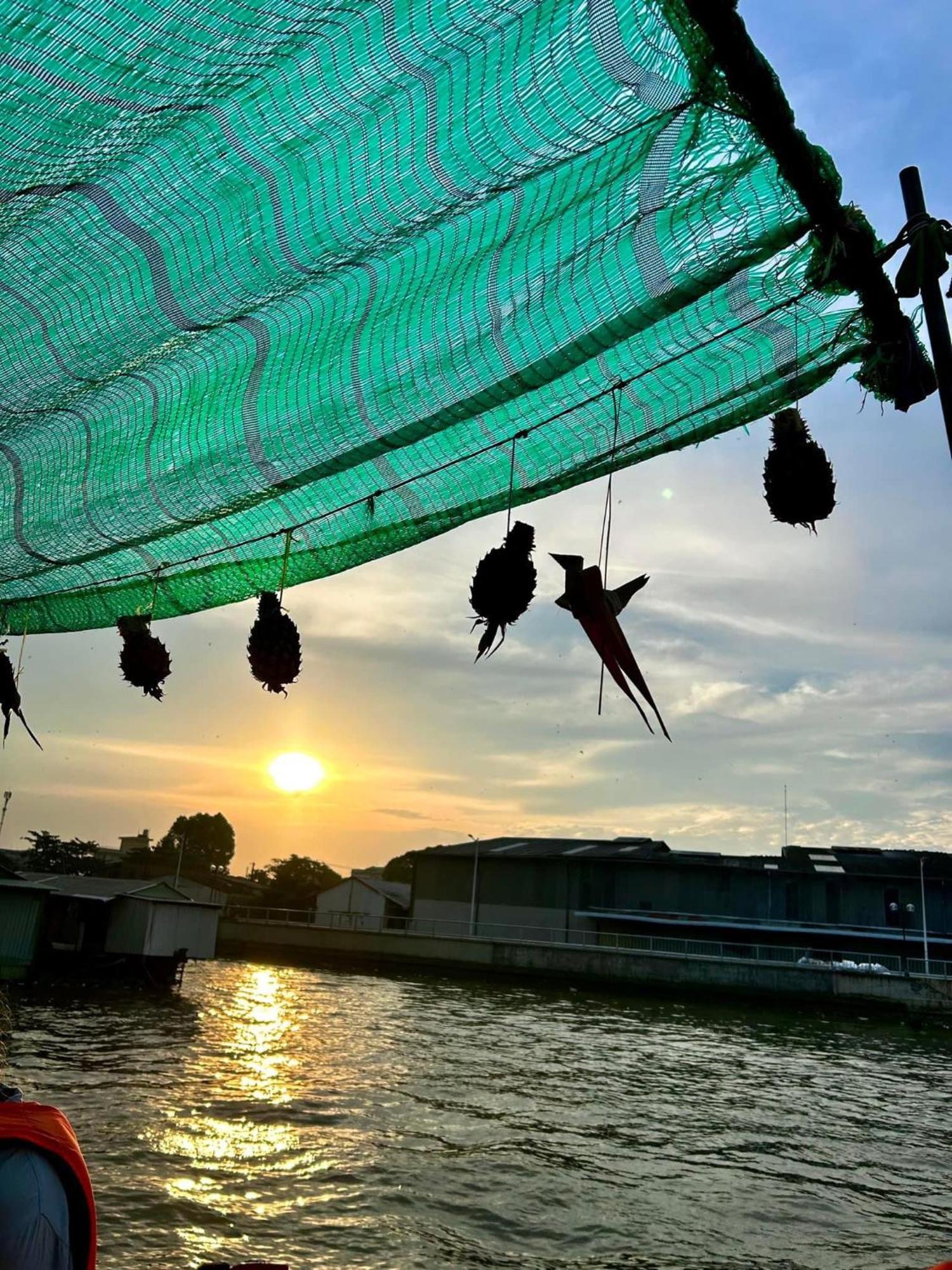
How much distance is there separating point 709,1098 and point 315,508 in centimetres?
1600

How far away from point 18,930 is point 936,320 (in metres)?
29.9

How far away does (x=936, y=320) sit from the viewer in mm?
2594

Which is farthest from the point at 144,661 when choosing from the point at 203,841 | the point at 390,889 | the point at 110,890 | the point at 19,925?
the point at 203,841

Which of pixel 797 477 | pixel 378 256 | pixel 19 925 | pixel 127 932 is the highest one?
pixel 378 256

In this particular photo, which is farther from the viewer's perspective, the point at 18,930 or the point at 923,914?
the point at 923,914

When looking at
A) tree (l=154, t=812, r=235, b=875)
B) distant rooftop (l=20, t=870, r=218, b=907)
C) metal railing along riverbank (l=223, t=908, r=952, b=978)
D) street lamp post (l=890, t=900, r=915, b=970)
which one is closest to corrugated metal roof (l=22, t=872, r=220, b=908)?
distant rooftop (l=20, t=870, r=218, b=907)

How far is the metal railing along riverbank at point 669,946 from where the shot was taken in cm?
3678

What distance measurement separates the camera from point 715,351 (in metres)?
3.70

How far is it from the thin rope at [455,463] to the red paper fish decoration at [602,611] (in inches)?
43.9

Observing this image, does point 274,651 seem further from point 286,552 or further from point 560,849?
point 560,849

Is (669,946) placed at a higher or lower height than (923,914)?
lower

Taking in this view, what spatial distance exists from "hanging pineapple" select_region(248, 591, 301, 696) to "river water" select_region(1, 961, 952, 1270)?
5933mm

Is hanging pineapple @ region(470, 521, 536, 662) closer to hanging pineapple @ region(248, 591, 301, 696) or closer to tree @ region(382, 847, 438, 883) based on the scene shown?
hanging pineapple @ region(248, 591, 301, 696)

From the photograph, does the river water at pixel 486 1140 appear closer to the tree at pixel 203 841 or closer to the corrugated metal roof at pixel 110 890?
the corrugated metal roof at pixel 110 890
